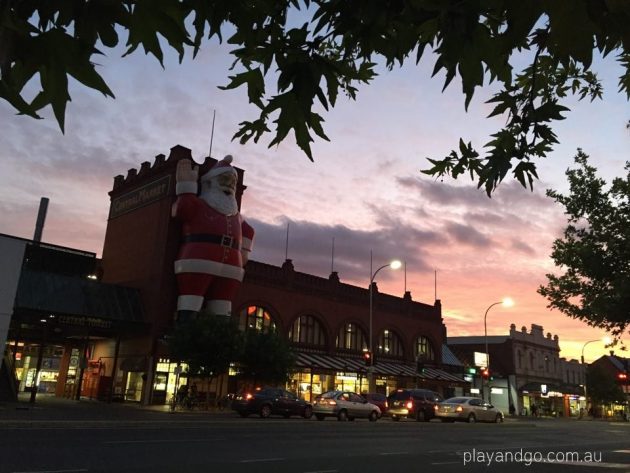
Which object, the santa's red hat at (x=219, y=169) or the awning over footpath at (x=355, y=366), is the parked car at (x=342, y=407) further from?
the santa's red hat at (x=219, y=169)

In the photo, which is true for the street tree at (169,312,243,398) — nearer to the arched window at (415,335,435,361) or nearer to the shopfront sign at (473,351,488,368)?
the arched window at (415,335,435,361)

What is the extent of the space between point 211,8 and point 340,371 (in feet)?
131

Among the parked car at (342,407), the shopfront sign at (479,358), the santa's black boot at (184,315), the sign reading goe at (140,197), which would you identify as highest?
the sign reading goe at (140,197)

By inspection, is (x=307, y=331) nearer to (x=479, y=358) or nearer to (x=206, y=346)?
(x=206, y=346)

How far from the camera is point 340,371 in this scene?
136 ft

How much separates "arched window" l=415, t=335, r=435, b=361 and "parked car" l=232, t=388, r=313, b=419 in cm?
2676

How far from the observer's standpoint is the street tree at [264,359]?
31.9 m

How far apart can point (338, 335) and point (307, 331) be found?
328 centimetres

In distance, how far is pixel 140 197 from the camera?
130 feet

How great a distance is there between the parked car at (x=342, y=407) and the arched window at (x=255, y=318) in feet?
33.1

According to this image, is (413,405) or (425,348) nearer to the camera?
(413,405)

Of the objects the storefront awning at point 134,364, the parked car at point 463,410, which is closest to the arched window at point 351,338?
the parked car at point 463,410

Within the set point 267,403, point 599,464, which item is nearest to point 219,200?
point 267,403

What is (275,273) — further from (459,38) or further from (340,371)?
(459,38)
